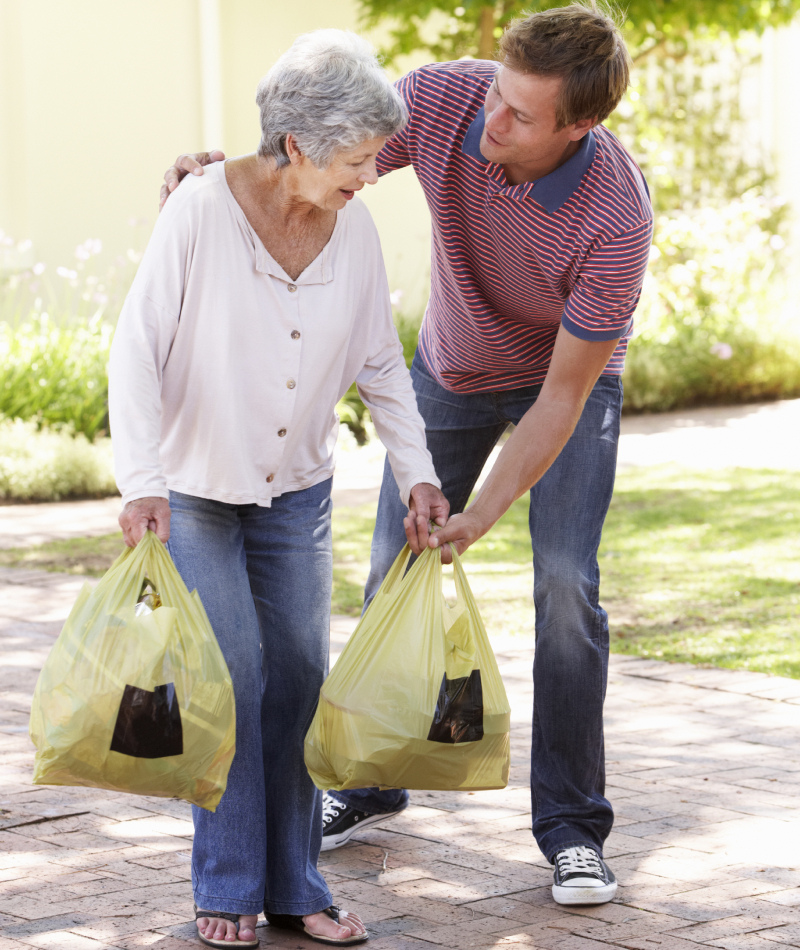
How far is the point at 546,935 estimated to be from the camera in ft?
9.09

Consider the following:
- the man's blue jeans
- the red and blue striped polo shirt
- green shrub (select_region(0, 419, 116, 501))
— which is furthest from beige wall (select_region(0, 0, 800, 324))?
the man's blue jeans

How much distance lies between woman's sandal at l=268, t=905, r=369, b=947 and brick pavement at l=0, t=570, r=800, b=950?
0.03 meters

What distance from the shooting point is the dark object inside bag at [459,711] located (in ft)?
8.43

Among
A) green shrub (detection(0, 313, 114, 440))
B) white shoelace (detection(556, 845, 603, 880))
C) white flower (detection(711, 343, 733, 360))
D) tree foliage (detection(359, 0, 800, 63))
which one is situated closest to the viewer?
white shoelace (detection(556, 845, 603, 880))

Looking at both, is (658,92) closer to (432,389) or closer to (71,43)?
(71,43)

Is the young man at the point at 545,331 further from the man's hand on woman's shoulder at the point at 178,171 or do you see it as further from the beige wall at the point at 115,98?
the beige wall at the point at 115,98

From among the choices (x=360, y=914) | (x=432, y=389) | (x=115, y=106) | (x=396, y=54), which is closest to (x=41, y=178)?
(x=115, y=106)

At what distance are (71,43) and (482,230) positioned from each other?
29.2 ft

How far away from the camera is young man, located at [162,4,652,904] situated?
2.74 m

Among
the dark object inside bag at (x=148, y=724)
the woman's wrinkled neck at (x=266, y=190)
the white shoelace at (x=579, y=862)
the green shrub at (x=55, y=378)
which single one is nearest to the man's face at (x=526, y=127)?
the woman's wrinkled neck at (x=266, y=190)

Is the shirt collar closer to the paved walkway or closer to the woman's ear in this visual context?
the woman's ear

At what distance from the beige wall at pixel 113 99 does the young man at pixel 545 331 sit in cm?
836

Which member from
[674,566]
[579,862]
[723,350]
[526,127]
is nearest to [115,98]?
[723,350]

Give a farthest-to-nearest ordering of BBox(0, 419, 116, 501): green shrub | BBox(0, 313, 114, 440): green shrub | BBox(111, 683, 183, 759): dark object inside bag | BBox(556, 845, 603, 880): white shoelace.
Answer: BBox(0, 313, 114, 440): green shrub, BBox(0, 419, 116, 501): green shrub, BBox(556, 845, 603, 880): white shoelace, BBox(111, 683, 183, 759): dark object inside bag
